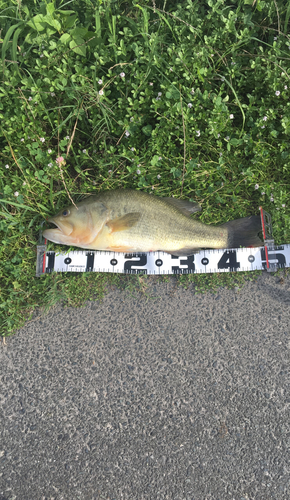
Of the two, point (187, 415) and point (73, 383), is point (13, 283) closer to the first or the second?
point (73, 383)

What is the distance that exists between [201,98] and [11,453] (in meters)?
4.28

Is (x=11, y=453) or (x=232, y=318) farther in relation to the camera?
(x=232, y=318)

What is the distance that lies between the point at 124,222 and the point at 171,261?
28.4 inches

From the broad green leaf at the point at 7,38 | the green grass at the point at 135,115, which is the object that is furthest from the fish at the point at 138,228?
the broad green leaf at the point at 7,38

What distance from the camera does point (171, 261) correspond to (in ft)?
11.6

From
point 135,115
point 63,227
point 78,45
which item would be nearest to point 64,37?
point 78,45

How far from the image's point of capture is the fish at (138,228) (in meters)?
3.30

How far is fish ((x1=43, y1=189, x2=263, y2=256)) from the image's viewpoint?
10.8 ft

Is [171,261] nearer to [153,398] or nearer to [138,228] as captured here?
[138,228]

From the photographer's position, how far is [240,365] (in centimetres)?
335

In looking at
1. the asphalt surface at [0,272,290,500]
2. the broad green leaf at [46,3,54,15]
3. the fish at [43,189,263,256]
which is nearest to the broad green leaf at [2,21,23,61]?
the broad green leaf at [46,3,54,15]

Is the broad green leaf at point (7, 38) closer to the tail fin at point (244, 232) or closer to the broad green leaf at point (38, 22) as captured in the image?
the broad green leaf at point (38, 22)

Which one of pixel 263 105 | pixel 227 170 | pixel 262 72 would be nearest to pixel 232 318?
pixel 227 170

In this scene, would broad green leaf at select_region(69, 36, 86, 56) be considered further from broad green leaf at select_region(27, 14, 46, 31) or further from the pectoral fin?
the pectoral fin
